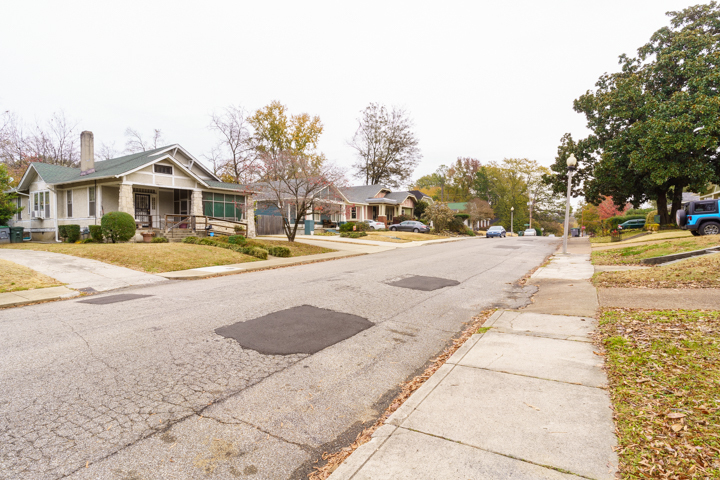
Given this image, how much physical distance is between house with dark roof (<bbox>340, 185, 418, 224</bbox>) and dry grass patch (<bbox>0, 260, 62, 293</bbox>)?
35.4 metres

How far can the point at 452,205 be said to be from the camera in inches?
2724

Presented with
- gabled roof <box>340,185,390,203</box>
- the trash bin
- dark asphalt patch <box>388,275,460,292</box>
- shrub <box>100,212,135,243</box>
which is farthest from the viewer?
gabled roof <box>340,185,390,203</box>

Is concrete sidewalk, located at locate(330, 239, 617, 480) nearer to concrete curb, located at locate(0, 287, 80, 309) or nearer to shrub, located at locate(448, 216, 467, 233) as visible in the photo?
concrete curb, located at locate(0, 287, 80, 309)

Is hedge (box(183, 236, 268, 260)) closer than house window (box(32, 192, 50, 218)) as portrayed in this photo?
Yes

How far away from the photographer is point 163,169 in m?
23.6

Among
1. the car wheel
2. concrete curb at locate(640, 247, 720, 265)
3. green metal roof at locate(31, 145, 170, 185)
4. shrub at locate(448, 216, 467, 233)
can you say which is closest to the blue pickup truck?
the car wheel

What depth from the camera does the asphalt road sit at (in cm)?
279

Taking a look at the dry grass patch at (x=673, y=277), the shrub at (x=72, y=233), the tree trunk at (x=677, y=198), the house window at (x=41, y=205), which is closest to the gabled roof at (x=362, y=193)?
the house window at (x=41, y=205)

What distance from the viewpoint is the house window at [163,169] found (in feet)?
76.1

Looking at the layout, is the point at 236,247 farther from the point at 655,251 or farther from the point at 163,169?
the point at 655,251

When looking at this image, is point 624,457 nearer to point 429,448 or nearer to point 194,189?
point 429,448

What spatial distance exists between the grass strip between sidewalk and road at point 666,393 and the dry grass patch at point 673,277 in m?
3.23

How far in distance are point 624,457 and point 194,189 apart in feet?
86.7

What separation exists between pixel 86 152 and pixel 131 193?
641 cm
